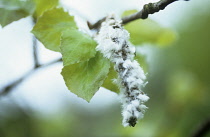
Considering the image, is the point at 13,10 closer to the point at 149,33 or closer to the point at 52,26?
the point at 52,26

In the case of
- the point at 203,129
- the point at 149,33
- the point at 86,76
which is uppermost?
the point at 86,76

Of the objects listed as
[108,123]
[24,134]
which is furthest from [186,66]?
[24,134]

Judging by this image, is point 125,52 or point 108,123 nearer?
point 125,52

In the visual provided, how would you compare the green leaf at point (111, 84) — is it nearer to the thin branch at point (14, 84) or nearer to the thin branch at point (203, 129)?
the thin branch at point (203, 129)

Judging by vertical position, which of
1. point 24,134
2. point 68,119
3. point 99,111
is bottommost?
point 99,111

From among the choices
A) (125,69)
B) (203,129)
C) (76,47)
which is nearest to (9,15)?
(76,47)

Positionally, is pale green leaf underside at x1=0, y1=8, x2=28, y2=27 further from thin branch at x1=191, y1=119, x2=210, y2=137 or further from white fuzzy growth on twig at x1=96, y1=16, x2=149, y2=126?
thin branch at x1=191, y1=119, x2=210, y2=137

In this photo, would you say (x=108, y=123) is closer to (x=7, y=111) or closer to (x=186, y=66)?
(x=186, y=66)
